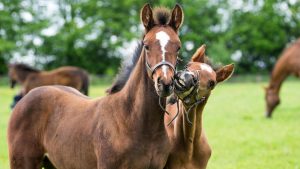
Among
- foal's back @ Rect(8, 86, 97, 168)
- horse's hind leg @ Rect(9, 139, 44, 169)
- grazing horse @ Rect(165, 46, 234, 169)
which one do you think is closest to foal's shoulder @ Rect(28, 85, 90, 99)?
foal's back @ Rect(8, 86, 97, 168)

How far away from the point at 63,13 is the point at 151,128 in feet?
135

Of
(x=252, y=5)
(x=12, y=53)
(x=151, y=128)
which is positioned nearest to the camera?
(x=151, y=128)

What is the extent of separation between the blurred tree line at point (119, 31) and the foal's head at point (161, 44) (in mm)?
37689

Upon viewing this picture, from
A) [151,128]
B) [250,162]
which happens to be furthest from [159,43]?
[250,162]

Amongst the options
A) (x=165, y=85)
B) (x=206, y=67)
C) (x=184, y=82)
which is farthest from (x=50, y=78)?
(x=165, y=85)

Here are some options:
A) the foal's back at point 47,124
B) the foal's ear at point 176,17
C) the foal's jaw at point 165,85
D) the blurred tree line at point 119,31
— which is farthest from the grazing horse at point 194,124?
the blurred tree line at point 119,31

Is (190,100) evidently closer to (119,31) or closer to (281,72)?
(281,72)

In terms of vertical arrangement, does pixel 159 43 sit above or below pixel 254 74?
above

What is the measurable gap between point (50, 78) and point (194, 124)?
12549 mm

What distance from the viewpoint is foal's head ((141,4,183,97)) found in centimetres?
397

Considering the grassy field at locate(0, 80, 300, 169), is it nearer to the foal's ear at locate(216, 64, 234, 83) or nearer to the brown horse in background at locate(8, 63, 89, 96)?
the brown horse in background at locate(8, 63, 89, 96)

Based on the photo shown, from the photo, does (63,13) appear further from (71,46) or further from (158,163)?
(158,163)

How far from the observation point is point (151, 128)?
4.39 meters

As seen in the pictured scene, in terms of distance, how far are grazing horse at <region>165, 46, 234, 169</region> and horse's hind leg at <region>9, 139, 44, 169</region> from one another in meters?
1.30
